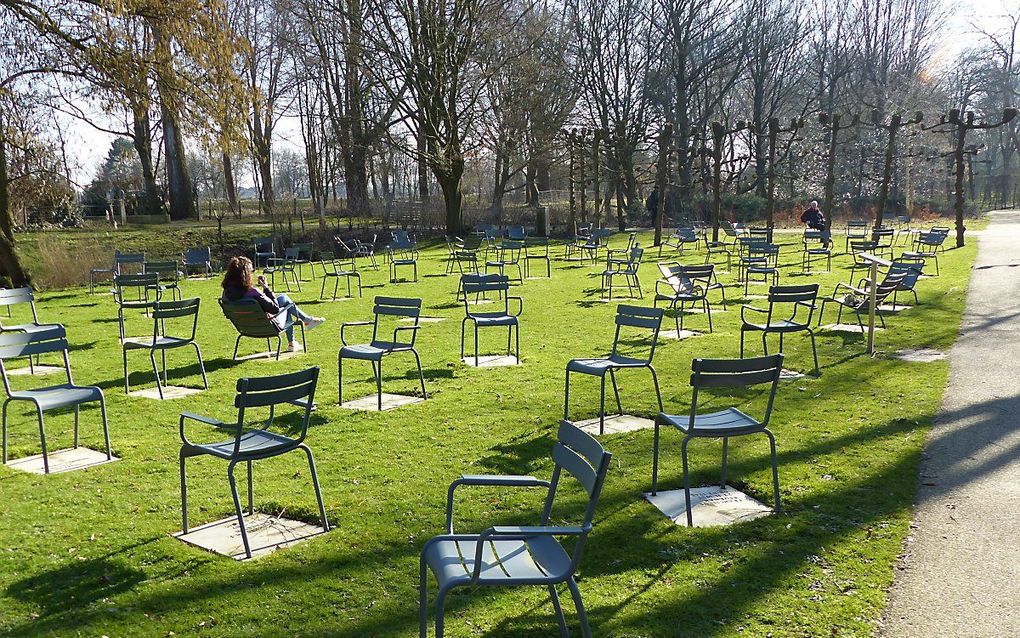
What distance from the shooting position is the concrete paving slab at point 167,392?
336 inches

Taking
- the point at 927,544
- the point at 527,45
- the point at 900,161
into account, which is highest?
the point at 527,45

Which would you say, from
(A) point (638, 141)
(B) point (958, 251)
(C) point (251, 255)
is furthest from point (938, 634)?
(A) point (638, 141)

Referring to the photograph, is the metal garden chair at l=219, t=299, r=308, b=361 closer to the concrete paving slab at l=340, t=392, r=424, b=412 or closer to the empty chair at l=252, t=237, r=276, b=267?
the concrete paving slab at l=340, t=392, r=424, b=412

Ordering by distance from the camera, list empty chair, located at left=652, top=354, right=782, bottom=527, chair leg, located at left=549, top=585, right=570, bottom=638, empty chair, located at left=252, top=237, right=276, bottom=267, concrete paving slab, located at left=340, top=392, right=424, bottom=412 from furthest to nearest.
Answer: empty chair, located at left=252, top=237, right=276, bottom=267
concrete paving slab, located at left=340, top=392, right=424, bottom=412
empty chair, located at left=652, top=354, right=782, bottom=527
chair leg, located at left=549, top=585, right=570, bottom=638

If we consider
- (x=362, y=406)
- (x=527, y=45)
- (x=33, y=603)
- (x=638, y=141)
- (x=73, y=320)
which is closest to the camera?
(x=33, y=603)

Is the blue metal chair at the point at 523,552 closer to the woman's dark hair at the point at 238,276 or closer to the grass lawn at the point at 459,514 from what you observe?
the grass lawn at the point at 459,514

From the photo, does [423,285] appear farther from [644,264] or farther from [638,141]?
[638,141]

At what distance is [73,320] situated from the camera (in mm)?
14336

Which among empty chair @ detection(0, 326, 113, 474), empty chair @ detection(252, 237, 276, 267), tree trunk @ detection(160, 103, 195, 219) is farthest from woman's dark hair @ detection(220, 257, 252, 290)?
tree trunk @ detection(160, 103, 195, 219)

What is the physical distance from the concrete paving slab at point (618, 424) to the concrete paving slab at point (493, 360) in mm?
2603

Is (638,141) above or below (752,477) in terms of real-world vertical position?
above

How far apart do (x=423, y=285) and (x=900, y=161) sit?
36.1m

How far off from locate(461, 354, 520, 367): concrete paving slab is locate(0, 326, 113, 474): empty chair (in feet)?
14.3

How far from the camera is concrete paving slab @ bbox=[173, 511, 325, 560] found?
4.71m
